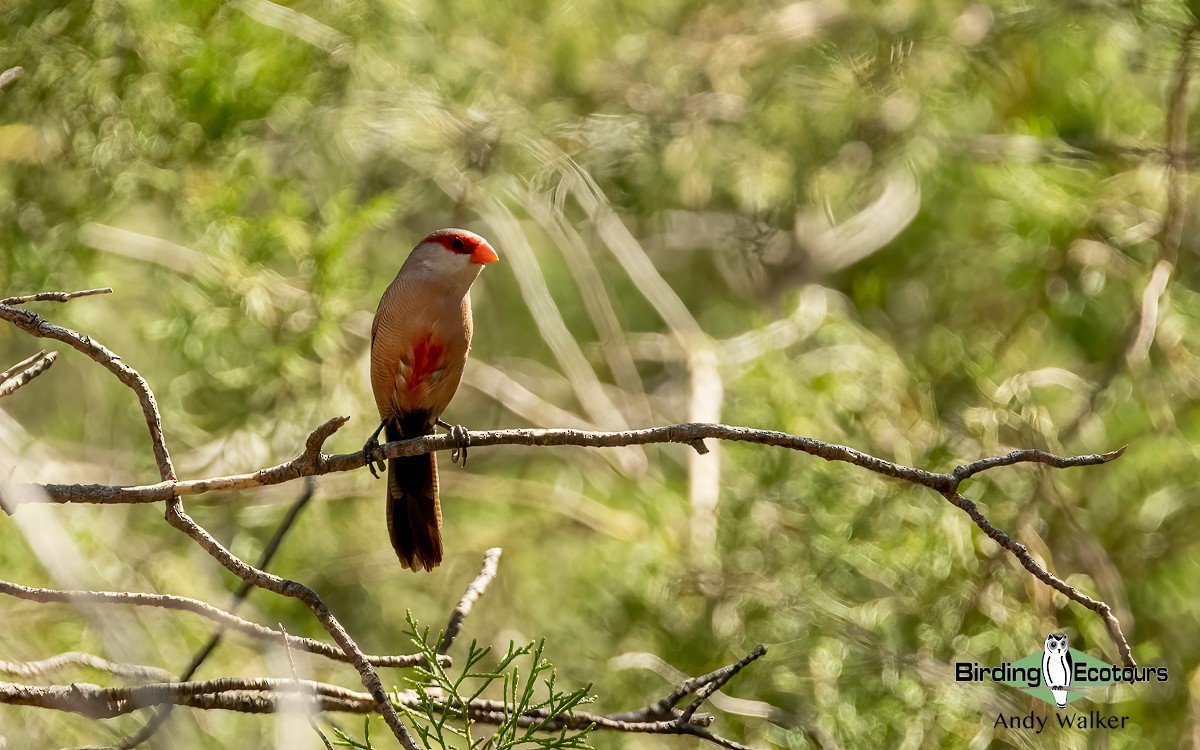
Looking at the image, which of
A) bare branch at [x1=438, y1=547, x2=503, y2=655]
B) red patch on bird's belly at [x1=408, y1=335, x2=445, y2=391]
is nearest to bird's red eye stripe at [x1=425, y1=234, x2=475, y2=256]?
red patch on bird's belly at [x1=408, y1=335, x2=445, y2=391]

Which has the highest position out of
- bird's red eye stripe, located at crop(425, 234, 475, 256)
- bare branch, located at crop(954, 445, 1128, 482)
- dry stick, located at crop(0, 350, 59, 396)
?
dry stick, located at crop(0, 350, 59, 396)

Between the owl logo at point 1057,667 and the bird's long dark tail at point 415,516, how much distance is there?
232 centimetres

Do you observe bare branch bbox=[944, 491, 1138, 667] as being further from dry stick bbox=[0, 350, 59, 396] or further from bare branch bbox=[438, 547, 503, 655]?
dry stick bbox=[0, 350, 59, 396]

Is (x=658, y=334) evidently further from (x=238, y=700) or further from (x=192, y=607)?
(x=192, y=607)

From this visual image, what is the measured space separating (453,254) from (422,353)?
0.39 meters

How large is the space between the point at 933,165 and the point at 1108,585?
10.3 ft

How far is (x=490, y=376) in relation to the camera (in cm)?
781

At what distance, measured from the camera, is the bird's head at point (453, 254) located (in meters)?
4.14

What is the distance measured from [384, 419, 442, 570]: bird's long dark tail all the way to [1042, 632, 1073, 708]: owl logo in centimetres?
232

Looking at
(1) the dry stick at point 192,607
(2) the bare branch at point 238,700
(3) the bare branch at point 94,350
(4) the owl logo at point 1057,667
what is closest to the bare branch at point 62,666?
(2) the bare branch at point 238,700

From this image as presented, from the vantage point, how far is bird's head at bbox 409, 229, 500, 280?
4141 millimetres

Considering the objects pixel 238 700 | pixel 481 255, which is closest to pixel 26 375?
pixel 238 700

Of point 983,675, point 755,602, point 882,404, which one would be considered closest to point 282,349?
point 755,602

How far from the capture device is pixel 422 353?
4070 mm
